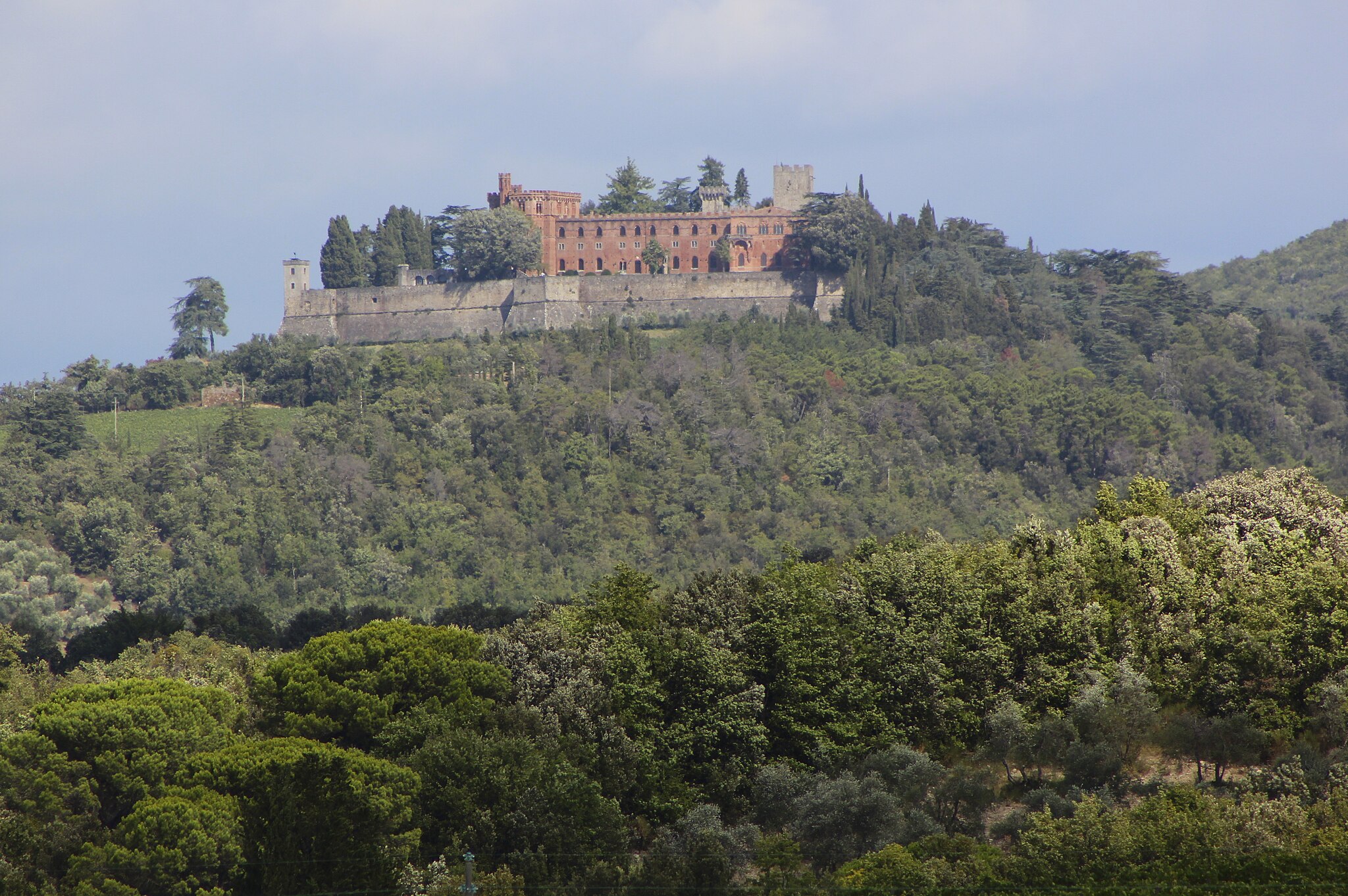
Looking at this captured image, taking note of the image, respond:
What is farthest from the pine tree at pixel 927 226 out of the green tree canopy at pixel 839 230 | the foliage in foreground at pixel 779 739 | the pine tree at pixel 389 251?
the foliage in foreground at pixel 779 739

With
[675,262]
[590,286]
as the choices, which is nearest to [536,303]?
[590,286]

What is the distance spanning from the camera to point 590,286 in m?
91.4

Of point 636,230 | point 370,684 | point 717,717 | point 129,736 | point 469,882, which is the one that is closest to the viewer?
point 469,882

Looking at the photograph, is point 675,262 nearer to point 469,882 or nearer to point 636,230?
point 636,230

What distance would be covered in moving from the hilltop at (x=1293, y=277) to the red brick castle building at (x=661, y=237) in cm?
3911

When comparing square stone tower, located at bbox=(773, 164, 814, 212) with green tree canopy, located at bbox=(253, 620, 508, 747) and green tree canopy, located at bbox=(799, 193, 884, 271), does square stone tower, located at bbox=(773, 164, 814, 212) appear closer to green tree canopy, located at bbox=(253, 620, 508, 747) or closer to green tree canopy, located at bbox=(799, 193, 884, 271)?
green tree canopy, located at bbox=(799, 193, 884, 271)

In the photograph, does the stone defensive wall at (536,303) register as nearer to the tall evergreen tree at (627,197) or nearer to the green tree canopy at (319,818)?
the tall evergreen tree at (627,197)

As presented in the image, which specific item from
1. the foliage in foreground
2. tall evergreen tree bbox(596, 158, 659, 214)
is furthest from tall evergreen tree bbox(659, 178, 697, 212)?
the foliage in foreground

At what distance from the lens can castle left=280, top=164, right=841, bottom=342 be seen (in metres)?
90.4

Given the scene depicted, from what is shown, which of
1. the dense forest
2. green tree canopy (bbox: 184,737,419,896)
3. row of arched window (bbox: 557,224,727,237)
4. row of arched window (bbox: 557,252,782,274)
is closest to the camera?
green tree canopy (bbox: 184,737,419,896)

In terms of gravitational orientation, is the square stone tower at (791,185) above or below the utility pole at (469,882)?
above

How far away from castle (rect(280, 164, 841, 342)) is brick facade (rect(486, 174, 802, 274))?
47mm

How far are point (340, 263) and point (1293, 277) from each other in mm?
71348

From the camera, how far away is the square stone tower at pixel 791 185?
97.0 m
